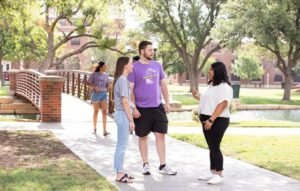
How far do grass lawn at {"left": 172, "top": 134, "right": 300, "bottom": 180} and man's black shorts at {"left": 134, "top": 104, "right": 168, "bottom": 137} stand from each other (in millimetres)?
1941

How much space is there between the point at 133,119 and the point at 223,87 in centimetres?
130

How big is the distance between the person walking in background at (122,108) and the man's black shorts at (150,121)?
1.27 ft

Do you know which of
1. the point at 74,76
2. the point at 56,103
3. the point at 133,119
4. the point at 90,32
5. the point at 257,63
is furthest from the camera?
the point at 257,63

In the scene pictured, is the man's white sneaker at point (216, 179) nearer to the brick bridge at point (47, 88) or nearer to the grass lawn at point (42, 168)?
the grass lawn at point (42, 168)

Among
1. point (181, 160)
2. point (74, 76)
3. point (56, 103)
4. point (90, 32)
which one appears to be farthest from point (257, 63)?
point (181, 160)

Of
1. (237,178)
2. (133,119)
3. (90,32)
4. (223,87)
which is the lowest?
(237,178)

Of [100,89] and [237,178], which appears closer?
[237,178]

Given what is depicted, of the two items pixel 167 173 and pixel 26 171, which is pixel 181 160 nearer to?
pixel 167 173

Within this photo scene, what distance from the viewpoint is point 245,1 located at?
3578 cm

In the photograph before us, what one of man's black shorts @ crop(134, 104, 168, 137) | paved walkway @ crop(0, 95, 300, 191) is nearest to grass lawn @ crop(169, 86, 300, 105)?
paved walkway @ crop(0, 95, 300, 191)

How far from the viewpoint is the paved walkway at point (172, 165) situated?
266 inches

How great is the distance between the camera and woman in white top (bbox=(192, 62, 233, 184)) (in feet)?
22.1

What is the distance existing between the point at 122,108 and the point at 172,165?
1859mm

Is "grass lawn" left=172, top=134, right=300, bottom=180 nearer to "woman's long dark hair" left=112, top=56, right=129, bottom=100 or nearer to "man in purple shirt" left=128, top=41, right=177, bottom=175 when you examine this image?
"man in purple shirt" left=128, top=41, right=177, bottom=175
